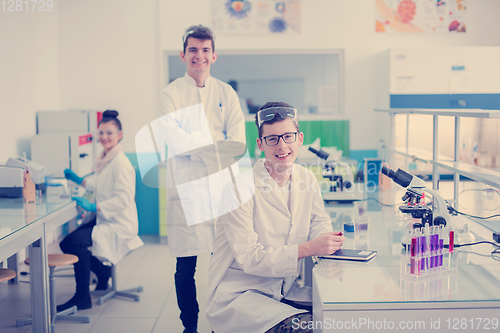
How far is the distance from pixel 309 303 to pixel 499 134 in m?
3.83

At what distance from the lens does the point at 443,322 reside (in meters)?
1.19

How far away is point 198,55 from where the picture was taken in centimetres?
235

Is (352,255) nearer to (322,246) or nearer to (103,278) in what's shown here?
(322,246)

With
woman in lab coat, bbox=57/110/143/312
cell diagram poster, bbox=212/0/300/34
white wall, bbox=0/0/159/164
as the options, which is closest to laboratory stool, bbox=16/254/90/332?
woman in lab coat, bbox=57/110/143/312

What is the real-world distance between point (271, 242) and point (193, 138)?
824 mm

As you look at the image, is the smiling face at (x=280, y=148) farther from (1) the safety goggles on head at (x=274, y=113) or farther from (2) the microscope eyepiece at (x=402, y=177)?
(2) the microscope eyepiece at (x=402, y=177)

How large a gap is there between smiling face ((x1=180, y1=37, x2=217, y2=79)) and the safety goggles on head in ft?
2.38

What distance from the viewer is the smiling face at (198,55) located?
2.32 meters

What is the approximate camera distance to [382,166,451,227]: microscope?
5.86ft

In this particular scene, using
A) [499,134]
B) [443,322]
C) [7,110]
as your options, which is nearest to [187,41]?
A: [443,322]

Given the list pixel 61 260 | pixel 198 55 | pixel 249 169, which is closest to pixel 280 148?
pixel 249 169

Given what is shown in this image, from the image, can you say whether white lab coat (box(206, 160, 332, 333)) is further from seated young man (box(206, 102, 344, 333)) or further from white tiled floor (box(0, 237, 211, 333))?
white tiled floor (box(0, 237, 211, 333))

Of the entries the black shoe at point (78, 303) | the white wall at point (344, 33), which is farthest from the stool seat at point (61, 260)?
the white wall at point (344, 33)

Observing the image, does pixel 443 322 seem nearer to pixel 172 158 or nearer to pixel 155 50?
pixel 172 158
